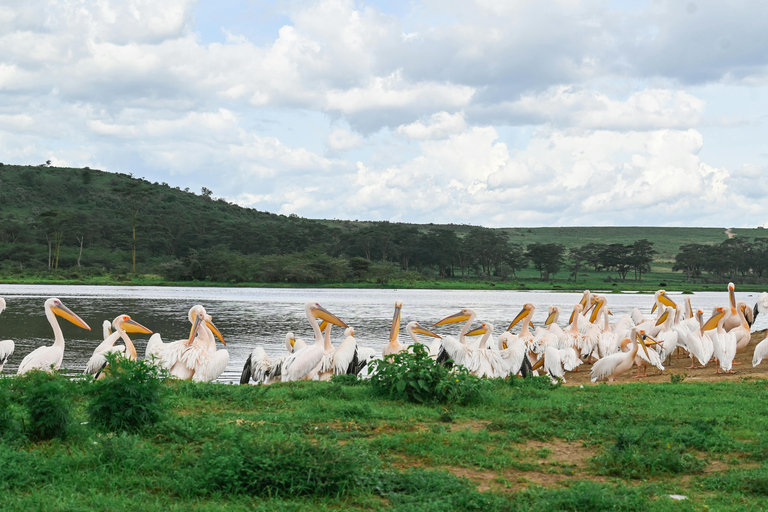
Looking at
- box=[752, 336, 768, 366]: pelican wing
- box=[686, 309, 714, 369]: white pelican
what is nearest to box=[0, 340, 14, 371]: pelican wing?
box=[686, 309, 714, 369]: white pelican

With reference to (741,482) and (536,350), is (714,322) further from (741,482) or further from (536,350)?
(741,482)

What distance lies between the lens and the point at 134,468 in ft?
15.6

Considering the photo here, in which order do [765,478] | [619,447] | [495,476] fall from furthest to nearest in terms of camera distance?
[619,447], [495,476], [765,478]

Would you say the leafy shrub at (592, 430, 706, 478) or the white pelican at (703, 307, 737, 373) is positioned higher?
the white pelican at (703, 307, 737, 373)

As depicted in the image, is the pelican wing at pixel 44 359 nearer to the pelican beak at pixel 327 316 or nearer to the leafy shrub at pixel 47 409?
the pelican beak at pixel 327 316

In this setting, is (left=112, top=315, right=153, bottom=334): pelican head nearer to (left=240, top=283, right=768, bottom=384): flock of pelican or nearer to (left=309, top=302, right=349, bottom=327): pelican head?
(left=240, top=283, right=768, bottom=384): flock of pelican

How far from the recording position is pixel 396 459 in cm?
539

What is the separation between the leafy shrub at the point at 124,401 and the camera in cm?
569

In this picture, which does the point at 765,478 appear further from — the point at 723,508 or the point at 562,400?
the point at 562,400

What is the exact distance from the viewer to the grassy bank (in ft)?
14.3

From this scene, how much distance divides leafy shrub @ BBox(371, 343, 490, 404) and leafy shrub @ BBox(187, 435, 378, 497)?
113 inches

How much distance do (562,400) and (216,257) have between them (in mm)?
56124

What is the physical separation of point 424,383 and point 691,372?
23.6 ft

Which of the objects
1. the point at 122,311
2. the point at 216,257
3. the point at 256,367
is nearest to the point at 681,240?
the point at 216,257
